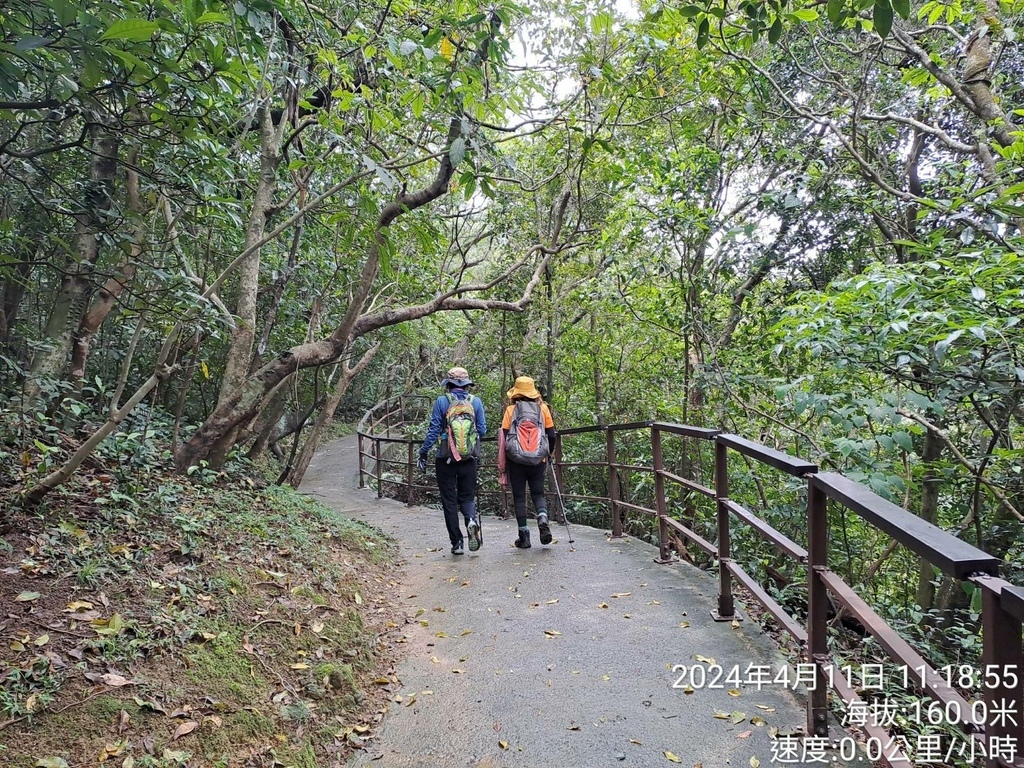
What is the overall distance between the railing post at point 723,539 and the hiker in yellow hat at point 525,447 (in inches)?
83.9

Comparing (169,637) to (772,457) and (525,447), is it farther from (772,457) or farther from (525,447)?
(525,447)

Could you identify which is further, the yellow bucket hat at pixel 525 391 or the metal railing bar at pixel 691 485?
the yellow bucket hat at pixel 525 391

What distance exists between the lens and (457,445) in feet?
18.0

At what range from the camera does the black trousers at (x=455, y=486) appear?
18.5ft

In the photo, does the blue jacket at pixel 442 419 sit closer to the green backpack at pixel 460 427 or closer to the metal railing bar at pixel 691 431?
the green backpack at pixel 460 427

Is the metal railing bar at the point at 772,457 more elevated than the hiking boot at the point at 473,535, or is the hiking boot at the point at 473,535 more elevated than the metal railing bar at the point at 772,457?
the metal railing bar at the point at 772,457

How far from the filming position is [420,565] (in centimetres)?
577

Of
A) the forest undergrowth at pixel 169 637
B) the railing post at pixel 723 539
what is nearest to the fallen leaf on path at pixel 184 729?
the forest undergrowth at pixel 169 637

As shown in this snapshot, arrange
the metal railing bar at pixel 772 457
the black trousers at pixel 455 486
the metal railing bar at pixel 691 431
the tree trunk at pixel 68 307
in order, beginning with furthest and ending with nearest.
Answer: the black trousers at pixel 455 486 < the tree trunk at pixel 68 307 < the metal railing bar at pixel 691 431 < the metal railing bar at pixel 772 457

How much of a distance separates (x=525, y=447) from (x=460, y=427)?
0.63 meters

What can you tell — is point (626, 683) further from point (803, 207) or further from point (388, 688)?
Answer: point (803, 207)

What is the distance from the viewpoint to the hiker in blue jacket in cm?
548

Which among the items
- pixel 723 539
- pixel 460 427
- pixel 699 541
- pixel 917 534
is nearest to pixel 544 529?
pixel 460 427

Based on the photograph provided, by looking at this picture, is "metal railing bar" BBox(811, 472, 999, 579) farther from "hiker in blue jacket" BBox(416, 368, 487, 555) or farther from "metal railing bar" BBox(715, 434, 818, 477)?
"hiker in blue jacket" BBox(416, 368, 487, 555)
